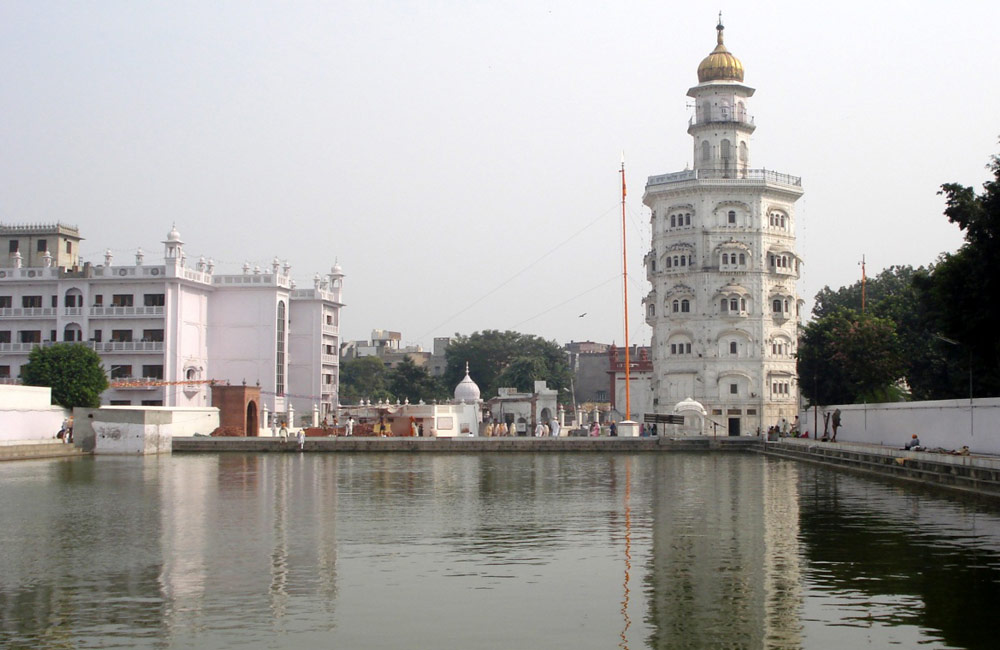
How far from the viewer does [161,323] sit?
218ft

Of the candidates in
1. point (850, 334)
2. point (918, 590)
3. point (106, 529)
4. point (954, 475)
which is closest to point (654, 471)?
point (954, 475)

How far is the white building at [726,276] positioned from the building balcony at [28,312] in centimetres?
3751

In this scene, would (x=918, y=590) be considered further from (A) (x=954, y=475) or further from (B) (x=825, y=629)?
(A) (x=954, y=475)

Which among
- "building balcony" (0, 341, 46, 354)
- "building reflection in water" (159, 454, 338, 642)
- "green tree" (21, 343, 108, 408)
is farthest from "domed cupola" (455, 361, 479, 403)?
"building reflection in water" (159, 454, 338, 642)

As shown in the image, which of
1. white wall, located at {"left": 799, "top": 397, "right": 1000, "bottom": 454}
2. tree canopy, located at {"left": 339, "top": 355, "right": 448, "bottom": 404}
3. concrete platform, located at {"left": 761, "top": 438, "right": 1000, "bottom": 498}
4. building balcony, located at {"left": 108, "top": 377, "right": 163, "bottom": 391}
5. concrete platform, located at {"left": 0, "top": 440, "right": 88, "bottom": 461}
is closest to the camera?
concrete platform, located at {"left": 761, "top": 438, "right": 1000, "bottom": 498}

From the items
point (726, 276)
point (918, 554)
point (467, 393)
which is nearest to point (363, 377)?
point (467, 393)

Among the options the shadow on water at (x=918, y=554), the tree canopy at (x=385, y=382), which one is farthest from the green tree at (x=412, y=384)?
the shadow on water at (x=918, y=554)

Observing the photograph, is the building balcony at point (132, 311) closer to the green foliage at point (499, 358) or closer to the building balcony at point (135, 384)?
the building balcony at point (135, 384)

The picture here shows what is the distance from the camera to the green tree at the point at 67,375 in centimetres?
5800

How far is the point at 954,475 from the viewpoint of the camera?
29.7 m

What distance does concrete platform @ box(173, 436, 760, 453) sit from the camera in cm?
5528

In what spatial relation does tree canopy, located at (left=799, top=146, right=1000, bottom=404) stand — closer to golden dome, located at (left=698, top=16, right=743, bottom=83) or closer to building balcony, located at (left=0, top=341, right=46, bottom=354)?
golden dome, located at (left=698, top=16, right=743, bottom=83)

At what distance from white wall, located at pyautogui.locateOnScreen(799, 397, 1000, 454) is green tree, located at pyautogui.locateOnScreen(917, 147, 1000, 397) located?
185 cm

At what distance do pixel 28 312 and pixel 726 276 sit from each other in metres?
42.4
